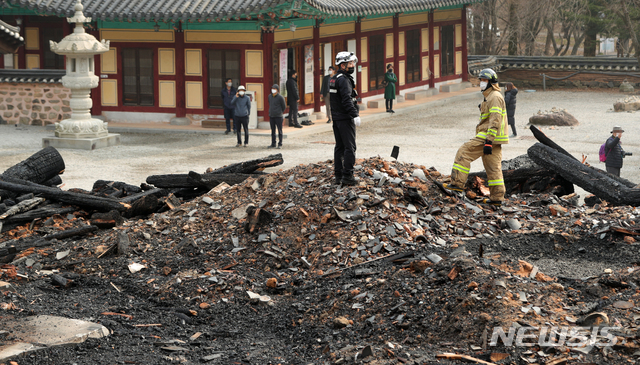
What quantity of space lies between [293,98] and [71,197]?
1176cm

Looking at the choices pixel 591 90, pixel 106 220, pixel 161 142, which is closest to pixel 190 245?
pixel 106 220

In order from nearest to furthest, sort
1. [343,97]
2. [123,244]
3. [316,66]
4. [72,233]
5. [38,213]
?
[123,244]
[343,97]
[72,233]
[38,213]
[316,66]

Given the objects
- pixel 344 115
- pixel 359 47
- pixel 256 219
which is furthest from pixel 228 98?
pixel 256 219

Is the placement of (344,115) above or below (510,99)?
below

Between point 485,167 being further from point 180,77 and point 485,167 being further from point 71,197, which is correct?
point 180,77

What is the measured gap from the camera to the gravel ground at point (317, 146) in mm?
16484

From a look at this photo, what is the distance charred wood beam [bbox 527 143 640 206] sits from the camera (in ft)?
33.1

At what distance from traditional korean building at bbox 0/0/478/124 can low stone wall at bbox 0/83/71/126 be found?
157 centimetres

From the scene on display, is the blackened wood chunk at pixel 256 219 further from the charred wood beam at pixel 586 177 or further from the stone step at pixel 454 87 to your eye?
the stone step at pixel 454 87

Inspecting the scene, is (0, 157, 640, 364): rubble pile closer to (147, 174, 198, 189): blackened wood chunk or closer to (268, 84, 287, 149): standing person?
(147, 174, 198, 189): blackened wood chunk

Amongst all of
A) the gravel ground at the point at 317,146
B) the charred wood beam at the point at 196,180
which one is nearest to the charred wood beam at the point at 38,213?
the charred wood beam at the point at 196,180

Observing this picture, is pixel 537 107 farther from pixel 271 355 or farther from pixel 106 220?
pixel 271 355

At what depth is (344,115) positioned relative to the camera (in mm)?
10016

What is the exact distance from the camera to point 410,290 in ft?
23.9
